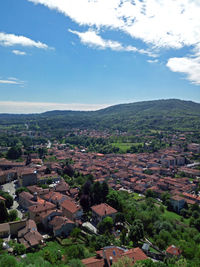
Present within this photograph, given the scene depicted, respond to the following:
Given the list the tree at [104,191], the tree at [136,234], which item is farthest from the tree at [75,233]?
the tree at [104,191]

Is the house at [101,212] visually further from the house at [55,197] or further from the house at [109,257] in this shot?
the house at [109,257]

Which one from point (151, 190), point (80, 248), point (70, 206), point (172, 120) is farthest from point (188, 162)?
point (172, 120)

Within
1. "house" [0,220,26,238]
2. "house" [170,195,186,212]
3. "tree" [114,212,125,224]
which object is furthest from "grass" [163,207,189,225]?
"house" [0,220,26,238]

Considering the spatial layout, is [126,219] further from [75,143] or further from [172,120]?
[172,120]

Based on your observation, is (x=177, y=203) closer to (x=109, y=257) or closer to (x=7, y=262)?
(x=109, y=257)

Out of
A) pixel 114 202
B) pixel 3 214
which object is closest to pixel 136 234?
pixel 114 202

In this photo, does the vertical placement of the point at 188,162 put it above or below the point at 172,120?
below
